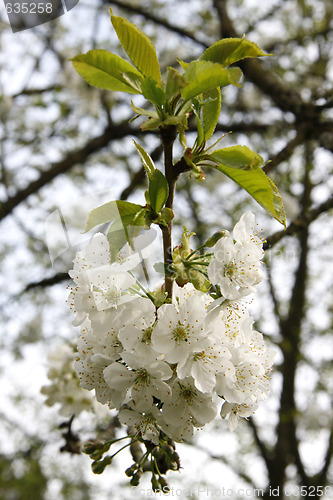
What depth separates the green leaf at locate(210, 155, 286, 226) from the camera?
86 cm

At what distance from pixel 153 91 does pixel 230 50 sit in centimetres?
17

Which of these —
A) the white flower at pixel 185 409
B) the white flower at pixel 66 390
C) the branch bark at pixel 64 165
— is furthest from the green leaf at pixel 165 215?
the branch bark at pixel 64 165

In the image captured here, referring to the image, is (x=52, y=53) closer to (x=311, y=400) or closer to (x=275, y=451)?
(x=275, y=451)

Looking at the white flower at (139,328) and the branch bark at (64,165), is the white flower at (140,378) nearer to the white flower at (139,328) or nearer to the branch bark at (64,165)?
the white flower at (139,328)

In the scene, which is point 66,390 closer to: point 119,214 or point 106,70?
point 119,214

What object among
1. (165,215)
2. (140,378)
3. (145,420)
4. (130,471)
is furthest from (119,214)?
(130,471)

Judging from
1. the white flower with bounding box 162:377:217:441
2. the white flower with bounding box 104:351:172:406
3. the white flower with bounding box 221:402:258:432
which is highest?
the white flower with bounding box 104:351:172:406

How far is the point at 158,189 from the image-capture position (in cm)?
87

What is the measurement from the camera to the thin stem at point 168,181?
0.87 meters

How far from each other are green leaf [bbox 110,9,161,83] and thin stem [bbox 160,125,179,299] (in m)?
0.10

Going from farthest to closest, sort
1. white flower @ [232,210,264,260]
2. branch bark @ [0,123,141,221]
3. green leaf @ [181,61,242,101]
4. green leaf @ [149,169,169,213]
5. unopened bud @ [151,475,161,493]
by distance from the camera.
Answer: branch bark @ [0,123,141,221] → unopened bud @ [151,475,161,493] → white flower @ [232,210,264,260] → green leaf @ [149,169,169,213] → green leaf @ [181,61,242,101]

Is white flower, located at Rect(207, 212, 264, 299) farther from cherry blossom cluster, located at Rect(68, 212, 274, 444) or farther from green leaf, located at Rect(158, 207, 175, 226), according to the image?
green leaf, located at Rect(158, 207, 175, 226)

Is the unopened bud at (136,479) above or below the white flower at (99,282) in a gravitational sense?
below

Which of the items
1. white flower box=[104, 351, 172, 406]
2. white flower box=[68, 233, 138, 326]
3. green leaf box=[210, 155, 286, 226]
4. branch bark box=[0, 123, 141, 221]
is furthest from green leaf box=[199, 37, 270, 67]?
branch bark box=[0, 123, 141, 221]
